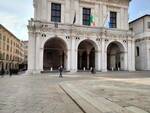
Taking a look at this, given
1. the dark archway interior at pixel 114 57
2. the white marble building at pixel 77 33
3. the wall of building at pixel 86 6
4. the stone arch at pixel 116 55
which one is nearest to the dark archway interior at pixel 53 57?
the white marble building at pixel 77 33

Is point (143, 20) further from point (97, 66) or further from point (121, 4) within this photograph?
point (97, 66)

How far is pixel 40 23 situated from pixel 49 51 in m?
9.72

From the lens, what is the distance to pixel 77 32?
Result: 35.0m

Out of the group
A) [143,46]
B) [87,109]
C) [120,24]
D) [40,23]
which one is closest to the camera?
[87,109]

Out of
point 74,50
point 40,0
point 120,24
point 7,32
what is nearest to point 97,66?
point 74,50

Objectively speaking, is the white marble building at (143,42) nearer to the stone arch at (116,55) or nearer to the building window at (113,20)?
the stone arch at (116,55)

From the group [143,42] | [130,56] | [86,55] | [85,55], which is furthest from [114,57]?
[143,42]

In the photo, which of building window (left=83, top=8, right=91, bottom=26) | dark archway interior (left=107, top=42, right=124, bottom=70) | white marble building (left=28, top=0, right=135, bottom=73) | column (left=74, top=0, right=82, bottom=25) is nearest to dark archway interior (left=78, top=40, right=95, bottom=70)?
white marble building (left=28, top=0, right=135, bottom=73)

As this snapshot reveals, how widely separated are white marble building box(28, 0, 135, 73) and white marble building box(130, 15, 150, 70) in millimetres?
6303

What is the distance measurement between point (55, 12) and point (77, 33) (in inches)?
238

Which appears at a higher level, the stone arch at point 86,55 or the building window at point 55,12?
the building window at point 55,12

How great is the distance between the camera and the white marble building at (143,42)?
43.8 meters

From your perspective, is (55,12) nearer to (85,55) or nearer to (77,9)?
(77,9)

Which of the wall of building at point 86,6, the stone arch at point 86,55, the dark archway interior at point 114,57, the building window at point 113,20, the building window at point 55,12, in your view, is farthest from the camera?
the dark archway interior at point 114,57
